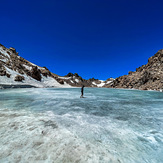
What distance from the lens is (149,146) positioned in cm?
266

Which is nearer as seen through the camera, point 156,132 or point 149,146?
point 149,146

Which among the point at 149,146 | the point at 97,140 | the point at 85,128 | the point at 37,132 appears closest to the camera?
the point at 149,146

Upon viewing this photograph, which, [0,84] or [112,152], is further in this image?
[0,84]

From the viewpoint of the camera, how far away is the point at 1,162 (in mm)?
1990

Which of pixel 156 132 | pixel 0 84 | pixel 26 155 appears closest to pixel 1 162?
pixel 26 155

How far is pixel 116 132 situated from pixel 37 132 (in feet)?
9.93

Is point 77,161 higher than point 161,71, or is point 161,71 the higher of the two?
point 161,71

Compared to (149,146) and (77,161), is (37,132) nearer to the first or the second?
(77,161)

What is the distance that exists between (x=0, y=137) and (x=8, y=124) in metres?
1.02

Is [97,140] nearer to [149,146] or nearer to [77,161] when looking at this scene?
[77,161]

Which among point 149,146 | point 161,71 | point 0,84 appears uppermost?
point 161,71

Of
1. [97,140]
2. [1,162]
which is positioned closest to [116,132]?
[97,140]

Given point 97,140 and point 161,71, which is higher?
point 161,71

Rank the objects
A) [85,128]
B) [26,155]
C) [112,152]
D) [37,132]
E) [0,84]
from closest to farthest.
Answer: [26,155]
[112,152]
[37,132]
[85,128]
[0,84]
